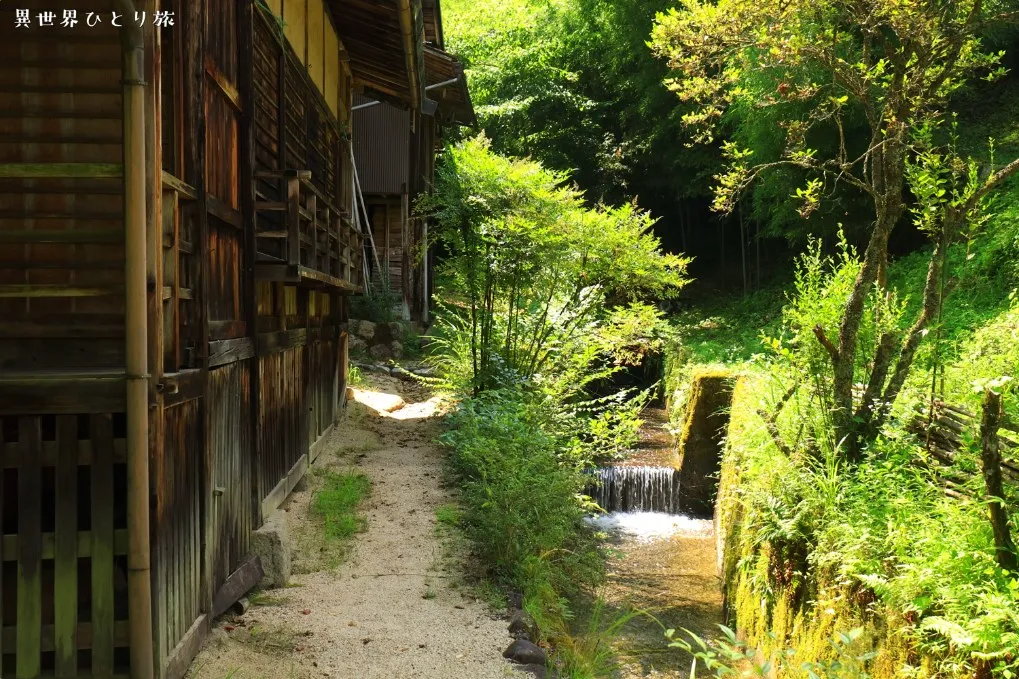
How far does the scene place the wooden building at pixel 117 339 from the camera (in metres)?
3.88

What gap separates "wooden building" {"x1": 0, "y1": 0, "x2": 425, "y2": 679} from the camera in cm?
388

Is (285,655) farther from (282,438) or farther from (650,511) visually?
(650,511)

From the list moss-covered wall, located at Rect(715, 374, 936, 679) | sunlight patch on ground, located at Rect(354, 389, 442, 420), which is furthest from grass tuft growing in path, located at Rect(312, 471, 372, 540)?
sunlight patch on ground, located at Rect(354, 389, 442, 420)

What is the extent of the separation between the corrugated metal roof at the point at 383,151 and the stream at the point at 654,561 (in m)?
9.06

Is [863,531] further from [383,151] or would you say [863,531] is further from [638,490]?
[383,151]

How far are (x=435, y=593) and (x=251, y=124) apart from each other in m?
4.09

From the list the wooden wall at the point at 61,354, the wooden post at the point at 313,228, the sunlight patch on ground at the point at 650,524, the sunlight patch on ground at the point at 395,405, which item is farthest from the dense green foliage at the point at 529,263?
the wooden wall at the point at 61,354

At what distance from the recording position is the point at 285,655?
4961mm

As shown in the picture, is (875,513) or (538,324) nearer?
(875,513)

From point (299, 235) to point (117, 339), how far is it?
236 centimetres

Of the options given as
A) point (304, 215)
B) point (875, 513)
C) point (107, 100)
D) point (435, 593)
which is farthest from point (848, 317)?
point (107, 100)

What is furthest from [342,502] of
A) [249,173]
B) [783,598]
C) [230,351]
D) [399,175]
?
[399,175]

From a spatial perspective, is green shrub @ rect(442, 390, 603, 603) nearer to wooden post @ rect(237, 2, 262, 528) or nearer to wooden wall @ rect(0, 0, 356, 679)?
wooden post @ rect(237, 2, 262, 528)

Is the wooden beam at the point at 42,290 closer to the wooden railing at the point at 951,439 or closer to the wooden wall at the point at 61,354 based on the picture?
the wooden wall at the point at 61,354
